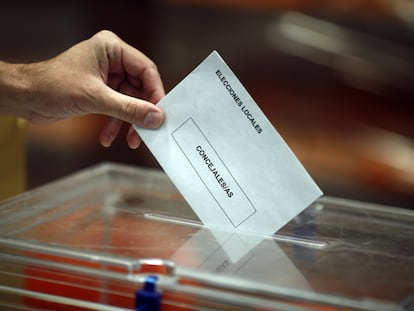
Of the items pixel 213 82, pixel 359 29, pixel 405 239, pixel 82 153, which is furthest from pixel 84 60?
pixel 82 153

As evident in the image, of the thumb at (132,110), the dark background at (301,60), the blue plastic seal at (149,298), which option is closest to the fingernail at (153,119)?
the thumb at (132,110)

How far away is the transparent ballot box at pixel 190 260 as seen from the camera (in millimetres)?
660

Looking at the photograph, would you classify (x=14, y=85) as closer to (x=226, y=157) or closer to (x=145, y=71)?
(x=145, y=71)

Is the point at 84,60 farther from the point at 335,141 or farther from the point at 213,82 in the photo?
the point at 335,141

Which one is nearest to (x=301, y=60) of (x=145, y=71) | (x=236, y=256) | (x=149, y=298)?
(x=145, y=71)

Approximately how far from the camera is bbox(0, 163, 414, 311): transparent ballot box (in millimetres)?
660

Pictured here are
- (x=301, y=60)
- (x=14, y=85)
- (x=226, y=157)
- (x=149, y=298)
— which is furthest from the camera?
(x=301, y=60)

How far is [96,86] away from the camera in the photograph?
0.89 meters

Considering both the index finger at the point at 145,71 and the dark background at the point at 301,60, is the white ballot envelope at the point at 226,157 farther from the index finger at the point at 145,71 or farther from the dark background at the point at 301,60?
the dark background at the point at 301,60

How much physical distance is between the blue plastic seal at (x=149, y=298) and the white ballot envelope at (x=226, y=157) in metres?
0.18

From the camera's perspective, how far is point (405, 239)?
85cm

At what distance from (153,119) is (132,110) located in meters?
0.03

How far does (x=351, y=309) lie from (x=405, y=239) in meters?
0.25

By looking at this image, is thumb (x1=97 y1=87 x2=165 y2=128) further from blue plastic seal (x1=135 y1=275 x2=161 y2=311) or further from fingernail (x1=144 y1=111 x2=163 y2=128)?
blue plastic seal (x1=135 y1=275 x2=161 y2=311)
